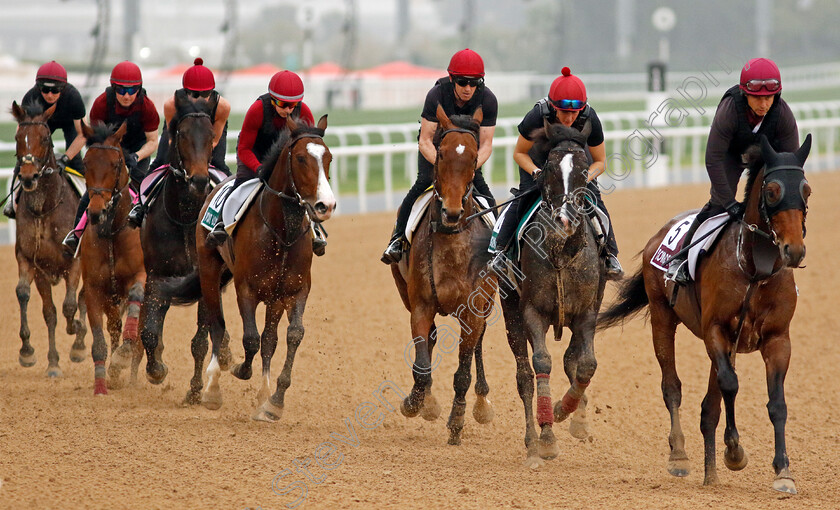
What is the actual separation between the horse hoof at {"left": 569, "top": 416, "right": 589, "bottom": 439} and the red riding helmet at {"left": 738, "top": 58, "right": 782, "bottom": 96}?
2.30 meters

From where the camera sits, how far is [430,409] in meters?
6.96

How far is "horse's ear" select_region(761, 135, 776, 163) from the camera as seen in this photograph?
5488 millimetres

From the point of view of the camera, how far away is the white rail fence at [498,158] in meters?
17.4

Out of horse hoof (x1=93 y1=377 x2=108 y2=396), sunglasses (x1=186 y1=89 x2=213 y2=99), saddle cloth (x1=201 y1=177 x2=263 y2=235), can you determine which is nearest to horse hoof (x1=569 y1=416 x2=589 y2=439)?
saddle cloth (x1=201 y1=177 x2=263 y2=235)

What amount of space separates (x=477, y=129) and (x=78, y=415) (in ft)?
10.5

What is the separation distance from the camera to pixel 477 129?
21.8 ft

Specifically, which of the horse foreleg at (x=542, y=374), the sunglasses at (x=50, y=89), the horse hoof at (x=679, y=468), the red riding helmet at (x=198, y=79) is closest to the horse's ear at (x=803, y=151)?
the horse foreleg at (x=542, y=374)

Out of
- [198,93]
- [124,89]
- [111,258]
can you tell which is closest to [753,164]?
[198,93]

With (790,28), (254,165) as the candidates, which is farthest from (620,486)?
(790,28)

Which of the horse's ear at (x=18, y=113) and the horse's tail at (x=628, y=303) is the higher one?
the horse's ear at (x=18, y=113)

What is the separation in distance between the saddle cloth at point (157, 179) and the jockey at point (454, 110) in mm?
1726

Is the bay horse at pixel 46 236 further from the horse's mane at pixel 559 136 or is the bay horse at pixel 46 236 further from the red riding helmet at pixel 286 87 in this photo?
the horse's mane at pixel 559 136

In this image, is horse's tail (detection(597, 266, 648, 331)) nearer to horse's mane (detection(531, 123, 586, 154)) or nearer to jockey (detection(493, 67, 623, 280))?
jockey (detection(493, 67, 623, 280))

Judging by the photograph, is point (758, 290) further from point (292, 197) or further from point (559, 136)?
point (292, 197)
